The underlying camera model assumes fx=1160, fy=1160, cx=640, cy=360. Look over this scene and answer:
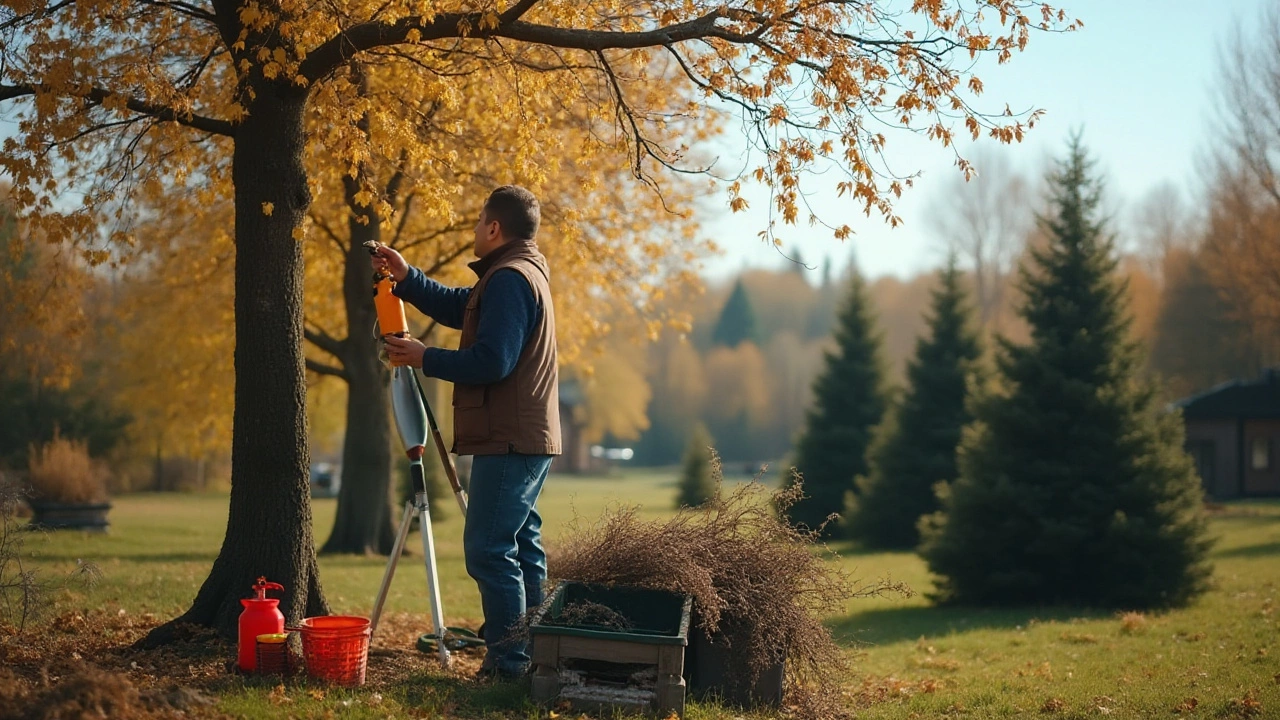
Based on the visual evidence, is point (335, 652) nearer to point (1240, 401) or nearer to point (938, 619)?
point (938, 619)

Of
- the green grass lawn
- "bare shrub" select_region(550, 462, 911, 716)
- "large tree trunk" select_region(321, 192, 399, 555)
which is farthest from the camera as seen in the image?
"large tree trunk" select_region(321, 192, 399, 555)

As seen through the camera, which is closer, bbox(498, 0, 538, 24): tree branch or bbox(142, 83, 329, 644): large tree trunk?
bbox(498, 0, 538, 24): tree branch

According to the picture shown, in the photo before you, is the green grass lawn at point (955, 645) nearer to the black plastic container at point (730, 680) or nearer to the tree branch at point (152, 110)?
the black plastic container at point (730, 680)

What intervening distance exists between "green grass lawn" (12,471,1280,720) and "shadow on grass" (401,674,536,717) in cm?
1

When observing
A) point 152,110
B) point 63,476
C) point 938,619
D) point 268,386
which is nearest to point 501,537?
point 268,386

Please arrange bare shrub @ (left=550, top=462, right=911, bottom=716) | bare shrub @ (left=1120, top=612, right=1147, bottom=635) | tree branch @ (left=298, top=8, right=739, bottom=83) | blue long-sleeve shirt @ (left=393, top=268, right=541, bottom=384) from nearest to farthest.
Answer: blue long-sleeve shirt @ (left=393, top=268, right=541, bottom=384) < bare shrub @ (left=550, top=462, right=911, bottom=716) < tree branch @ (left=298, top=8, right=739, bottom=83) < bare shrub @ (left=1120, top=612, right=1147, bottom=635)

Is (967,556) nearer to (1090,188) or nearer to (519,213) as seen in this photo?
(1090,188)

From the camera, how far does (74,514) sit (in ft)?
59.4

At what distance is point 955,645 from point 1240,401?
3074 centimetres

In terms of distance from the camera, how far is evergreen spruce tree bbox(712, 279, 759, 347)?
3915 inches

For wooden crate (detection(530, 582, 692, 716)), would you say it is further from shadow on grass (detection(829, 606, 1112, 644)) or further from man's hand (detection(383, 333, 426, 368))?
shadow on grass (detection(829, 606, 1112, 644))

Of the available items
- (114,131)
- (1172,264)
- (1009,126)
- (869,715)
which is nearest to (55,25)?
(114,131)

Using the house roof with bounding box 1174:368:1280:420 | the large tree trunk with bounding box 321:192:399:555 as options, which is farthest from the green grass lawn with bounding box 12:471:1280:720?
the house roof with bounding box 1174:368:1280:420

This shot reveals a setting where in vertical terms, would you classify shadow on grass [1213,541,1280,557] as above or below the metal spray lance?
below
